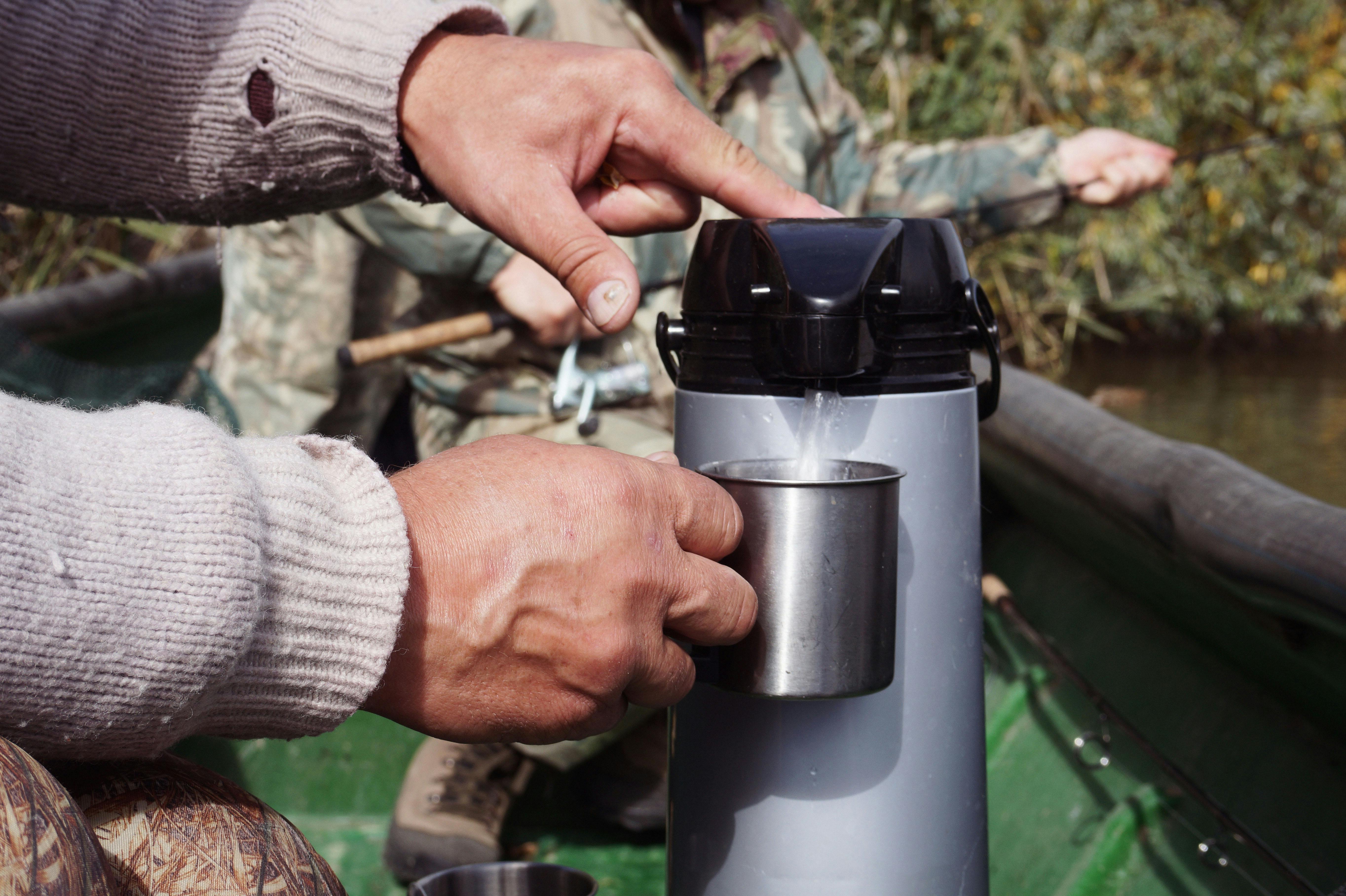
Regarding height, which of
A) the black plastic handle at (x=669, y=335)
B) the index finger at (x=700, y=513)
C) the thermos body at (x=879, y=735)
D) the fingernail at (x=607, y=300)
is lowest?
the thermos body at (x=879, y=735)

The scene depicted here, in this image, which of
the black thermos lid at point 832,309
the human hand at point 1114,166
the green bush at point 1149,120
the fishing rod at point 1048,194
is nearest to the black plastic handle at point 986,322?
the black thermos lid at point 832,309

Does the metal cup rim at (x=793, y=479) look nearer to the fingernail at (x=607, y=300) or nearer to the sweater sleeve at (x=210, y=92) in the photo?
the fingernail at (x=607, y=300)

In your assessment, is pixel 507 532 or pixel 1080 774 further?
pixel 1080 774

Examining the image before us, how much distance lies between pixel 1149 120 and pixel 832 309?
5391 millimetres

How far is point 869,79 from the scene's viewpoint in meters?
5.57

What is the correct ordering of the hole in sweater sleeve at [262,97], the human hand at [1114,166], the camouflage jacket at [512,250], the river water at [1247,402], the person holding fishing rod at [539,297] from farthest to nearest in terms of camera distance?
1. the river water at [1247,402]
2. the human hand at [1114,166]
3. the camouflage jacket at [512,250]
4. the person holding fishing rod at [539,297]
5. the hole in sweater sleeve at [262,97]

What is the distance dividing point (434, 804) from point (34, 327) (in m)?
1.88

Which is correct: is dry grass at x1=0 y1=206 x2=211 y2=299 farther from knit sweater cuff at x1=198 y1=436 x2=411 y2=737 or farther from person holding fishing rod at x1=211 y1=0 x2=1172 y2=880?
knit sweater cuff at x1=198 y1=436 x2=411 y2=737

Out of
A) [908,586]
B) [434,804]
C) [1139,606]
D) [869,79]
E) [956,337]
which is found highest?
[869,79]

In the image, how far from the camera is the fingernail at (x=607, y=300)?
1.12 metres

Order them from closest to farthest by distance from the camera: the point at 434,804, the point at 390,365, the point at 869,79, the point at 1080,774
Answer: the point at 1080,774 < the point at 434,804 < the point at 390,365 < the point at 869,79

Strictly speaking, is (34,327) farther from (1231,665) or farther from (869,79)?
(869,79)

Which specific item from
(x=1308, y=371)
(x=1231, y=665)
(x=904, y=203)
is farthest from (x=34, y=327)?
(x=1308, y=371)

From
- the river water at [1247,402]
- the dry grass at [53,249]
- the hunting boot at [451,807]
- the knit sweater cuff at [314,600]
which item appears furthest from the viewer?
the dry grass at [53,249]
